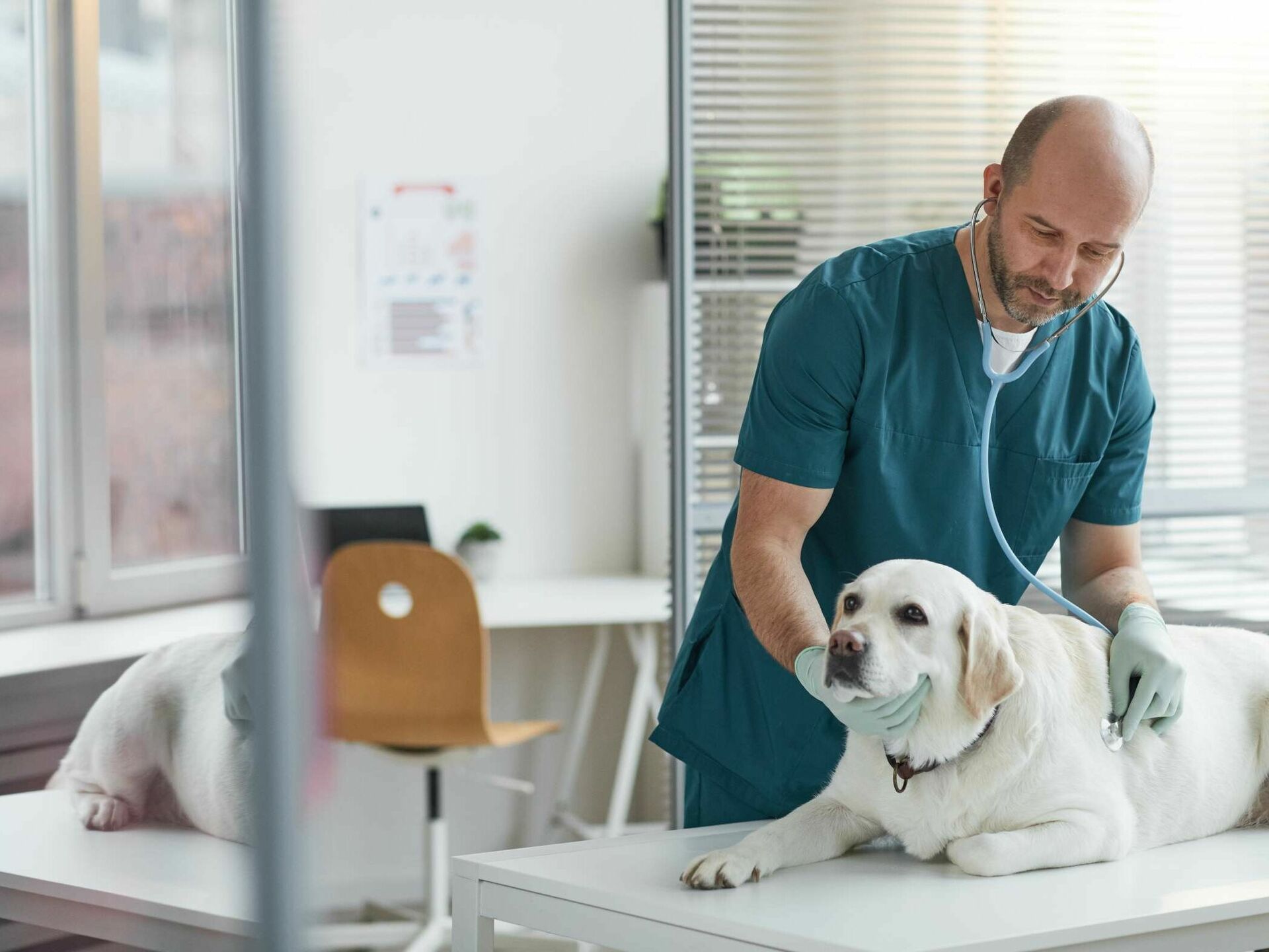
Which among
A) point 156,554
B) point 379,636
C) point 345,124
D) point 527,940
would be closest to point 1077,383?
point 156,554

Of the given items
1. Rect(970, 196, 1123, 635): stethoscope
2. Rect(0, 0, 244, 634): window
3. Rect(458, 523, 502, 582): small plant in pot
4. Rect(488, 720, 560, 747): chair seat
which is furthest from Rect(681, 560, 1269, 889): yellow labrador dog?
Rect(458, 523, 502, 582): small plant in pot

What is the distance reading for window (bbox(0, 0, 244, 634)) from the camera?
0.53m

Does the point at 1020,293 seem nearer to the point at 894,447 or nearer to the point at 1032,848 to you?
the point at 894,447

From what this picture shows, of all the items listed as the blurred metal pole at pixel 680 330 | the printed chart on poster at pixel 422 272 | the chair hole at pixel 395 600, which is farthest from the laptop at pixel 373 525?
the blurred metal pole at pixel 680 330

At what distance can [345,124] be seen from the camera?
3.12 metres

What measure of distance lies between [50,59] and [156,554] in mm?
251

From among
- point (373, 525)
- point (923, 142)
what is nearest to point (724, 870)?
point (923, 142)

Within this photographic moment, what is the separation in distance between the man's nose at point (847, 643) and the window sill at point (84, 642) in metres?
0.52

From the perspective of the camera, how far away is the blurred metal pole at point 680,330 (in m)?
2.02

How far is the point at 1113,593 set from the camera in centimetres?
126

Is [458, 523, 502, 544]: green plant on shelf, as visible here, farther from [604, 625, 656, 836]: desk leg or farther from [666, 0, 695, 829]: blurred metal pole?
[666, 0, 695, 829]: blurred metal pole

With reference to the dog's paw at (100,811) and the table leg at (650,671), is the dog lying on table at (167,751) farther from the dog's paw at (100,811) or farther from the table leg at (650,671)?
the table leg at (650,671)

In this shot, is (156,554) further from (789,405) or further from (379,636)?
(379,636)

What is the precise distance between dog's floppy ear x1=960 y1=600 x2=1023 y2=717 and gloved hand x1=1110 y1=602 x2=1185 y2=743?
0.38 ft
